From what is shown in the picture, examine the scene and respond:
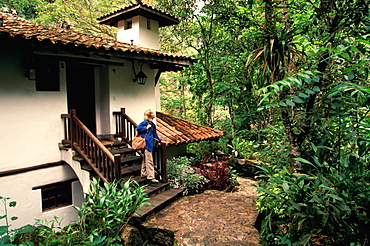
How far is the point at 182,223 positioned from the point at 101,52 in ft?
13.9

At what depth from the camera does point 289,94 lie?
4633 mm

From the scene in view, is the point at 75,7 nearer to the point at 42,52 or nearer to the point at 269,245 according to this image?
the point at 42,52

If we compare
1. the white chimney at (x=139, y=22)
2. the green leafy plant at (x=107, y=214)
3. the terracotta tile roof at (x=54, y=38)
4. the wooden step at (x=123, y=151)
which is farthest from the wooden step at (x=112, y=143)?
the white chimney at (x=139, y=22)

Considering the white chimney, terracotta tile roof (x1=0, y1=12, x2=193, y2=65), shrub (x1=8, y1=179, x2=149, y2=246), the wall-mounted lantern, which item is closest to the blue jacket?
shrub (x1=8, y1=179, x2=149, y2=246)

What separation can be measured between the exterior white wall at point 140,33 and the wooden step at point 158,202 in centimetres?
544

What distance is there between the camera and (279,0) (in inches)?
204

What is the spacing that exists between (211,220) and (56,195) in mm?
3911

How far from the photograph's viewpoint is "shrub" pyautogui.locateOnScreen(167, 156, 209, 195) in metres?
7.01

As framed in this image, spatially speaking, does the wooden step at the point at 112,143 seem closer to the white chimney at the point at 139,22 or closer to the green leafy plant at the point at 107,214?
the green leafy plant at the point at 107,214

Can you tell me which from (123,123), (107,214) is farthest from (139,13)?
(107,214)

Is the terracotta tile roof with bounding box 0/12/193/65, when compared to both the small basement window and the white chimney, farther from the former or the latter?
the small basement window

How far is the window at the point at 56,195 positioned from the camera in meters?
6.06

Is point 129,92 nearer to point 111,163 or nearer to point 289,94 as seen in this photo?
point 111,163

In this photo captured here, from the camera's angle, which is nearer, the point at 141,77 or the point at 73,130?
the point at 73,130
